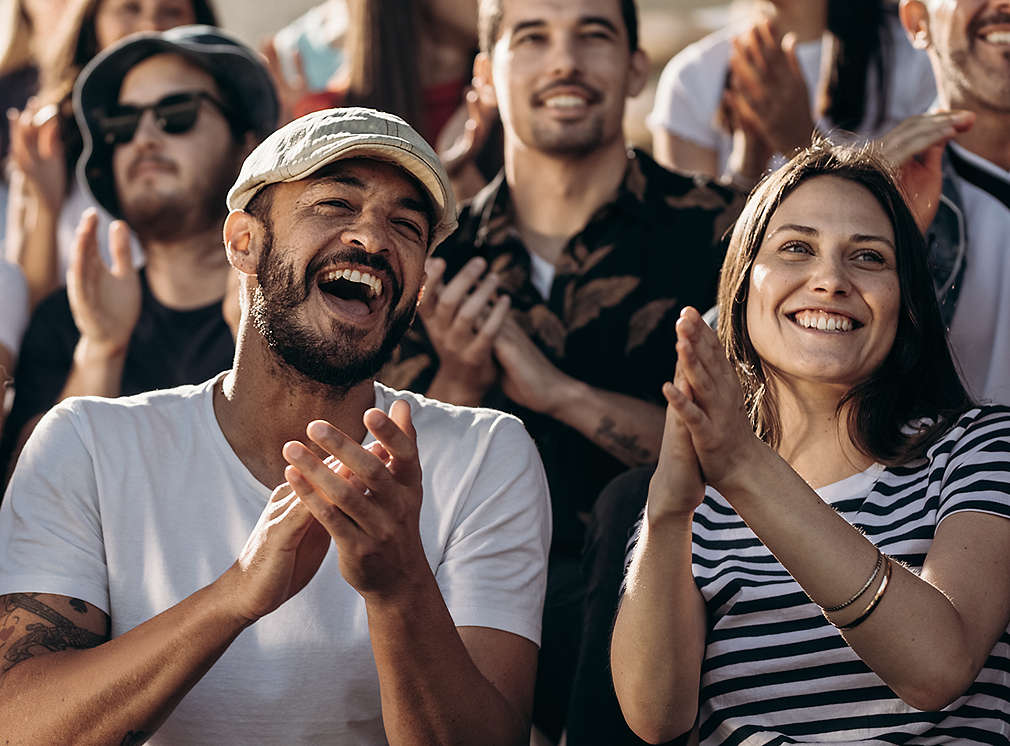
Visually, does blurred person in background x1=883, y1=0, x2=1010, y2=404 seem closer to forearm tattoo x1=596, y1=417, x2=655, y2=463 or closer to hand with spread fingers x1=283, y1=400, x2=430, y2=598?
forearm tattoo x1=596, y1=417, x2=655, y2=463

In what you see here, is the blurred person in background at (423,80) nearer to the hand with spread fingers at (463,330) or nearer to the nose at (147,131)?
the nose at (147,131)

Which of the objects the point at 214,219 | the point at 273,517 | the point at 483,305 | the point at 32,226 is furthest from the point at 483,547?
the point at 32,226

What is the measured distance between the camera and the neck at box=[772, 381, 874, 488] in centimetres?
253

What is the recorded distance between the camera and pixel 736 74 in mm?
4098

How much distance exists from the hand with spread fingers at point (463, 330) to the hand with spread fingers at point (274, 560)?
4.45 feet

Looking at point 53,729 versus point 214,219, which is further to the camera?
point 214,219

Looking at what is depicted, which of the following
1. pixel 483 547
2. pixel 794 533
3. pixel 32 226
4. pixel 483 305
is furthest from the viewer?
pixel 32 226

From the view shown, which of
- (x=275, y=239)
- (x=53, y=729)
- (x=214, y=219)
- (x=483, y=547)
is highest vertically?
(x=214, y=219)

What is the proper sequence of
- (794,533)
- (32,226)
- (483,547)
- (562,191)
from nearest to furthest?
(794,533)
(483,547)
(562,191)
(32,226)

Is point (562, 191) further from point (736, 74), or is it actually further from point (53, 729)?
point (53, 729)

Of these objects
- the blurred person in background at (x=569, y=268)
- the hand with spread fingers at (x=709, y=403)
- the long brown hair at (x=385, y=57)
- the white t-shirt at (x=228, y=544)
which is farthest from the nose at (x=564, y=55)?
the hand with spread fingers at (x=709, y=403)

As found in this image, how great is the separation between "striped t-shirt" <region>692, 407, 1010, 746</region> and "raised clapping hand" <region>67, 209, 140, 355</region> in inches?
73.4

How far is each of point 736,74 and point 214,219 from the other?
161 centimetres

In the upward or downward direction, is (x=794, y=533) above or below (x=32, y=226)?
below
